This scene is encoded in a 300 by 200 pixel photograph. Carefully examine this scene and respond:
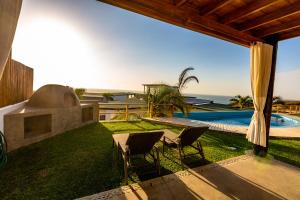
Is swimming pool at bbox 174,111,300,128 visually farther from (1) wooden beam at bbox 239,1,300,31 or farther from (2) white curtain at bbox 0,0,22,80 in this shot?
(2) white curtain at bbox 0,0,22,80

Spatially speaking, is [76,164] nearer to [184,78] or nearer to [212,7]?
[212,7]

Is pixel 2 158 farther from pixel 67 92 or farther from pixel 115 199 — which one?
pixel 67 92

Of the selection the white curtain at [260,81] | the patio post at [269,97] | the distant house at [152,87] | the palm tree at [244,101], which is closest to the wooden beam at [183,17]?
the white curtain at [260,81]

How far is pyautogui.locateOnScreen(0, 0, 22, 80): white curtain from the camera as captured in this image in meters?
1.58

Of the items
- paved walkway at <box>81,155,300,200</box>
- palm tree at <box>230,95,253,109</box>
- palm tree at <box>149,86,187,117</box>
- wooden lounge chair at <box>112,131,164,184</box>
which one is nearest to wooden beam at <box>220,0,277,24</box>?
wooden lounge chair at <box>112,131,164,184</box>

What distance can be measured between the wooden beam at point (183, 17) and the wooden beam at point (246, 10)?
185mm

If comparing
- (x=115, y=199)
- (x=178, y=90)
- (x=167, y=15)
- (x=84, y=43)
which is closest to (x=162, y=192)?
(x=115, y=199)

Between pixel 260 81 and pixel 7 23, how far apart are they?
16.1 feet

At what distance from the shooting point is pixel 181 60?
53.4 feet

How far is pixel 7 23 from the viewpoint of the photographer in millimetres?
1651

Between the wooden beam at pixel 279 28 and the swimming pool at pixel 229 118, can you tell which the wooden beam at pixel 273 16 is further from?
the swimming pool at pixel 229 118

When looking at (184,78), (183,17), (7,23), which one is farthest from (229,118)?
(7,23)

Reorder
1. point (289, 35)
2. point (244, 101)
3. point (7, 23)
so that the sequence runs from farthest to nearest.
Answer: point (244, 101) < point (289, 35) < point (7, 23)

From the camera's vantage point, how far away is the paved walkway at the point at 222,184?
8.21 feet
